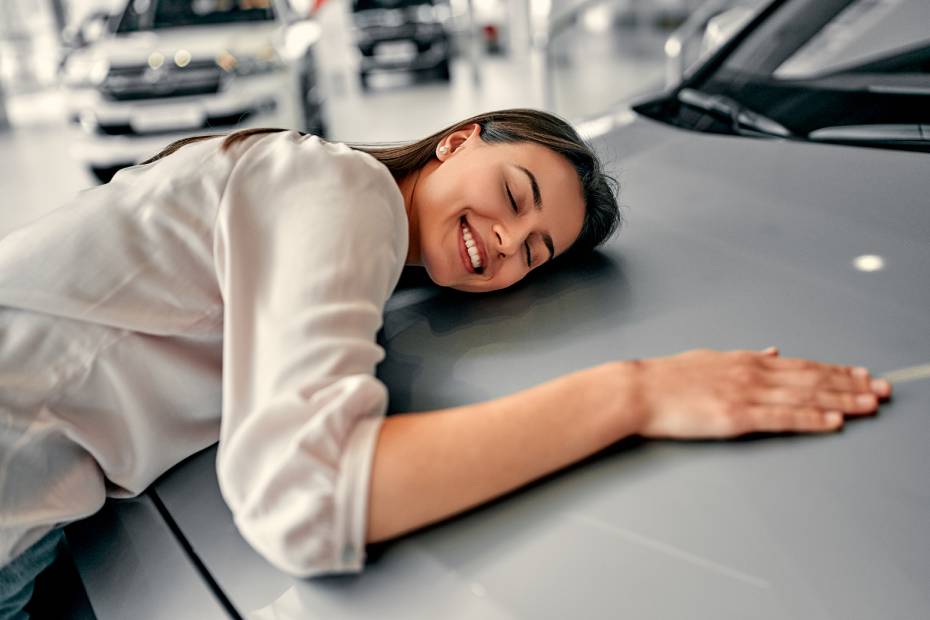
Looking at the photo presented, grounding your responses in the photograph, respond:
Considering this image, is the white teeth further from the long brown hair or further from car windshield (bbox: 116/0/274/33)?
car windshield (bbox: 116/0/274/33)

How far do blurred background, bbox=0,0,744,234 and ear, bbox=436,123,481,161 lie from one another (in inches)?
34.2

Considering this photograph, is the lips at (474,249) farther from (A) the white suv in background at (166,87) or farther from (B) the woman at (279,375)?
(A) the white suv in background at (166,87)

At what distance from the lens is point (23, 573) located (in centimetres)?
90

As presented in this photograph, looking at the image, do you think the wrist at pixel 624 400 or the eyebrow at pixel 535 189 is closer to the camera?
the wrist at pixel 624 400

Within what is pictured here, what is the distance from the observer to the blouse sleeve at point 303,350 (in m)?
0.68

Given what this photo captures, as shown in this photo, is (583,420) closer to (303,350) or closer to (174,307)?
(303,350)

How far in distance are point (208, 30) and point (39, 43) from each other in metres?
6.78

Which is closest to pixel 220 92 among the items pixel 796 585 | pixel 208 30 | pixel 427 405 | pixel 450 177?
pixel 208 30

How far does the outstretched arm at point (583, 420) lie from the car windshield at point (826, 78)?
0.70m

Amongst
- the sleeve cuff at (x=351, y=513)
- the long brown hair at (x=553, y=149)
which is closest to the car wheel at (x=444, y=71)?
the long brown hair at (x=553, y=149)

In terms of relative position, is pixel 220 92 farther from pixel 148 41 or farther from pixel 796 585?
pixel 796 585

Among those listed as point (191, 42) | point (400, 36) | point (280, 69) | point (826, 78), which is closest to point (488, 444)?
point (826, 78)

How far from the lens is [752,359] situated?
850mm

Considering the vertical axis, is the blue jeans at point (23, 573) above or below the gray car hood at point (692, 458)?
below
